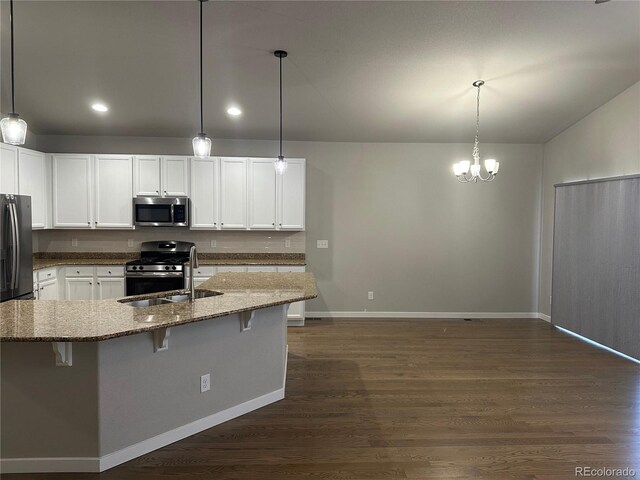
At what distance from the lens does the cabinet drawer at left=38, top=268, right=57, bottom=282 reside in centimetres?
500

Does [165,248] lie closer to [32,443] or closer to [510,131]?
[32,443]

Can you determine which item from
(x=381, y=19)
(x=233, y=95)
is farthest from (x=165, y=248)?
(x=381, y=19)

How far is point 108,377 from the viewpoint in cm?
243

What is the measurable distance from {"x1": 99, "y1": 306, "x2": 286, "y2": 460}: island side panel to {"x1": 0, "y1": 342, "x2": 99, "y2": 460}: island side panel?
0.27 ft

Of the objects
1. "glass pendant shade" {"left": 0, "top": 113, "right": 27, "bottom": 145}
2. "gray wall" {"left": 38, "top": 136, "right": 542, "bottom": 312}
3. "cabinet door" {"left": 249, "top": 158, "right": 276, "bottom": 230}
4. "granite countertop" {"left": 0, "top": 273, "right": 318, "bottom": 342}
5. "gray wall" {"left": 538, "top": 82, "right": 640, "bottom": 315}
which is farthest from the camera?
"gray wall" {"left": 38, "top": 136, "right": 542, "bottom": 312}

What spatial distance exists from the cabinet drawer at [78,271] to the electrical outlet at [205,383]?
11.2ft

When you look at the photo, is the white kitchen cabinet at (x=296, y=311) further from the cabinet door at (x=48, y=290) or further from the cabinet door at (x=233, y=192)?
the cabinet door at (x=48, y=290)

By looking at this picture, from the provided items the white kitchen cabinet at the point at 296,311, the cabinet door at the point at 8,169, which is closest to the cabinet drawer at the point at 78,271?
the cabinet door at the point at 8,169

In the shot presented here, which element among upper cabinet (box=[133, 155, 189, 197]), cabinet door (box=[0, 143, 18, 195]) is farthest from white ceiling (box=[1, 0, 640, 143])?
cabinet door (box=[0, 143, 18, 195])

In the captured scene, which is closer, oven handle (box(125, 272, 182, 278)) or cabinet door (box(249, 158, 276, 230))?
oven handle (box(125, 272, 182, 278))

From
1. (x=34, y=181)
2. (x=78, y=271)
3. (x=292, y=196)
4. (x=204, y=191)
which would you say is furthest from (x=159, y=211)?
(x=292, y=196)

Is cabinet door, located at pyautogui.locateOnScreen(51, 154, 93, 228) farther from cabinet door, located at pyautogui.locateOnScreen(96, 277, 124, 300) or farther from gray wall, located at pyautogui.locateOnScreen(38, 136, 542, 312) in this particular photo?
gray wall, located at pyautogui.locateOnScreen(38, 136, 542, 312)

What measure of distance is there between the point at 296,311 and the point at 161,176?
2661 mm

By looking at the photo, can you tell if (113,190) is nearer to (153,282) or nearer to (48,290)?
(153,282)
